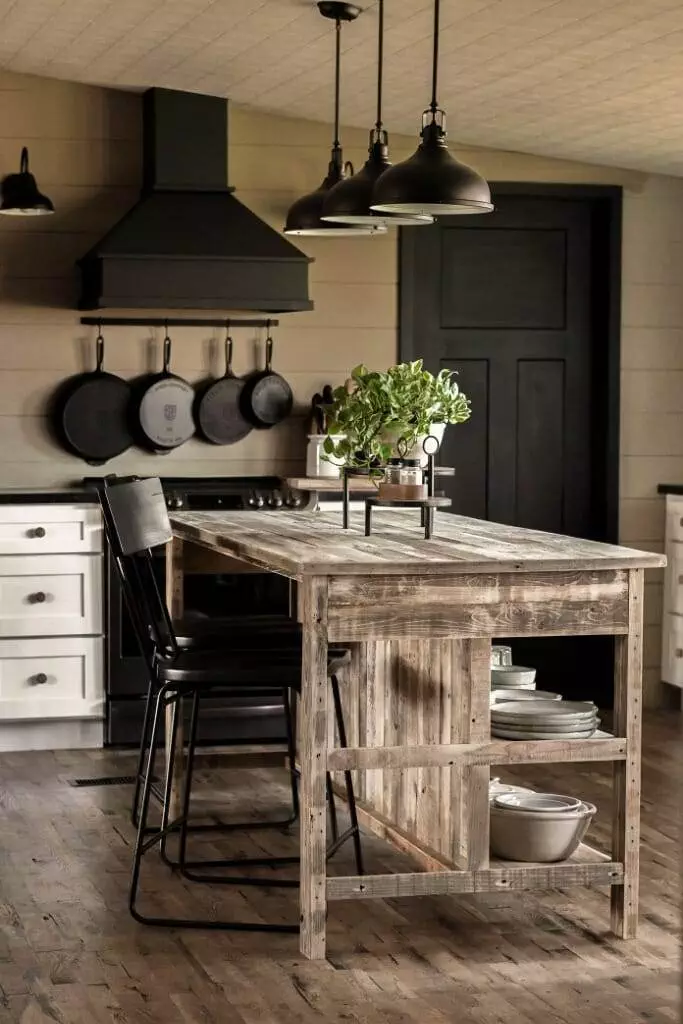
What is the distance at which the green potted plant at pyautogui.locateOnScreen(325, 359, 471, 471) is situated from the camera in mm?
3836

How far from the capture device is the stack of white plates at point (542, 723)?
3480 mm

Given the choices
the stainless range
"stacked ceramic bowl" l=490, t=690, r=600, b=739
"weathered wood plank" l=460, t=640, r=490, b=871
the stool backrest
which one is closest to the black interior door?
the stainless range

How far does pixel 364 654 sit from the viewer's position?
14.0ft

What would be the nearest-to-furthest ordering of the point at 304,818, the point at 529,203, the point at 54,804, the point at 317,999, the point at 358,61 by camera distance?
the point at 317,999 → the point at 304,818 → the point at 54,804 → the point at 358,61 → the point at 529,203

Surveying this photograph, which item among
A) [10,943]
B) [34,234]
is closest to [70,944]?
[10,943]

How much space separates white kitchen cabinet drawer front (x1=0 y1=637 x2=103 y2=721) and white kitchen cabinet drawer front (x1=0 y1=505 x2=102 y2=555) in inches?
12.9

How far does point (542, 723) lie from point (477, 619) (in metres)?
0.34

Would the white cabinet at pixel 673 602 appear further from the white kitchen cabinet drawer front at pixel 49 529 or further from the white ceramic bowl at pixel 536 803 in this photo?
the white ceramic bowl at pixel 536 803

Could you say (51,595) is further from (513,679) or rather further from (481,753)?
(481,753)

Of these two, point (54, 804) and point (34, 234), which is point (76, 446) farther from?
point (54, 804)

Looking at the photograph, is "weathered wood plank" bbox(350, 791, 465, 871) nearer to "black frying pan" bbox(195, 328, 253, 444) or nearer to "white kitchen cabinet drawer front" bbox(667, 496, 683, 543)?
"black frying pan" bbox(195, 328, 253, 444)

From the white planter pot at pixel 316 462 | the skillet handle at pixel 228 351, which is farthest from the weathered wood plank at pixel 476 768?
the skillet handle at pixel 228 351

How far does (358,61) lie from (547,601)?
99.6 inches

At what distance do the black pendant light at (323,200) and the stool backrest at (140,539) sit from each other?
1.09m
